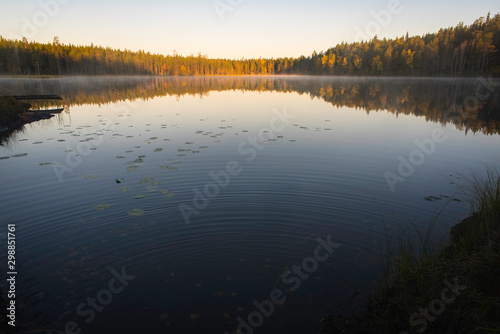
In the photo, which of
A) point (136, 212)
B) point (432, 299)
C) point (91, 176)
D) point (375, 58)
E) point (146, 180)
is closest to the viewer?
point (432, 299)

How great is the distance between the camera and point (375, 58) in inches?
4459

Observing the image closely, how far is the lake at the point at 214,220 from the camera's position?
173 inches

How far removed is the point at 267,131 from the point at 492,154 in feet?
35.8

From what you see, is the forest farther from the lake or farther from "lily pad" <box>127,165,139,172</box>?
"lily pad" <box>127,165,139,172</box>

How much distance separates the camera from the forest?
7956cm

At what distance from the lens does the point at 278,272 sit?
16.9 feet

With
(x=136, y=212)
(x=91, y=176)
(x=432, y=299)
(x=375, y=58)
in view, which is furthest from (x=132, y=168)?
(x=375, y=58)

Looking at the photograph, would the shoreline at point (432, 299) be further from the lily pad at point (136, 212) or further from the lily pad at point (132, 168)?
the lily pad at point (132, 168)

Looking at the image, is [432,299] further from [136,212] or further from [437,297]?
[136,212]

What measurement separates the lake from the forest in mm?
84680

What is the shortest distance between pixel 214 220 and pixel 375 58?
126 metres

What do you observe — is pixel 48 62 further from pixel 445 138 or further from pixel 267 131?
pixel 445 138

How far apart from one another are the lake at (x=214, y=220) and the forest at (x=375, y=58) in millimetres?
84680

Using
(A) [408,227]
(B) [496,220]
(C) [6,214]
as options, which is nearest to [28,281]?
(C) [6,214]
